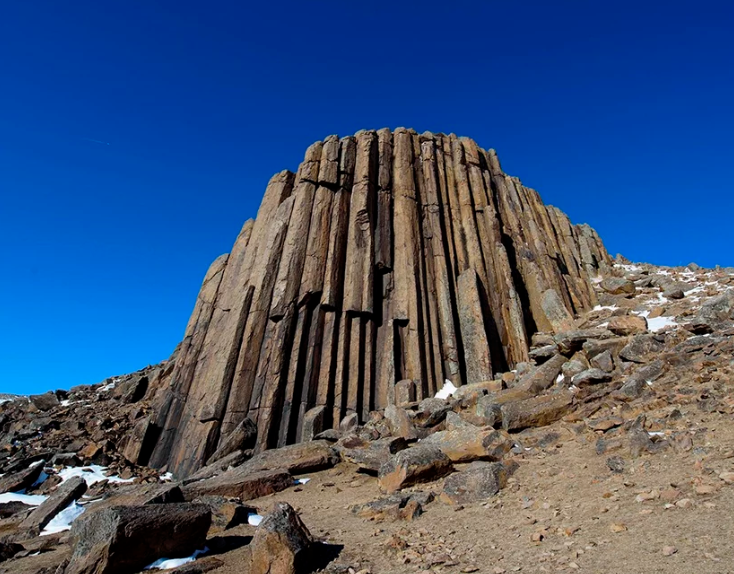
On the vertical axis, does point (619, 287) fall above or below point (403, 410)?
above

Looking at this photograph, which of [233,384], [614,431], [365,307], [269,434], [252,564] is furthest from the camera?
[365,307]

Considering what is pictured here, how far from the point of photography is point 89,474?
1617cm

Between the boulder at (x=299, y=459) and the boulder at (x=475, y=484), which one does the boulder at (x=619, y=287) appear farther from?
the boulder at (x=475, y=484)

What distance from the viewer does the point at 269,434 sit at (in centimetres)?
1658

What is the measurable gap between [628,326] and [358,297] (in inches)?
417


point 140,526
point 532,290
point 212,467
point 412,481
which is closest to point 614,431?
point 412,481

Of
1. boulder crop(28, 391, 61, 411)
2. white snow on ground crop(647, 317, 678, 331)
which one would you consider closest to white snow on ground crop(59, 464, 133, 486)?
boulder crop(28, 391, 61, 411)

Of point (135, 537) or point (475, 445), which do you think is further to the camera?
point (475, 445)

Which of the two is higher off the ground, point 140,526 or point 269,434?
point 269,434

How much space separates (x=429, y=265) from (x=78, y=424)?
758 inches

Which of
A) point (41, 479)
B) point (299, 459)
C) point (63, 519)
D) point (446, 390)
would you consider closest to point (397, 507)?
point (299, 459)

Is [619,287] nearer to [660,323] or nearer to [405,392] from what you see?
[660,323]

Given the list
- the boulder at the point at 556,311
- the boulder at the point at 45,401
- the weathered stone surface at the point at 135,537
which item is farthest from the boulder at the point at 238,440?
the boulder at the point at 45,401

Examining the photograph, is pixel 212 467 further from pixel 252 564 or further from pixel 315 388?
pixel 252 564
